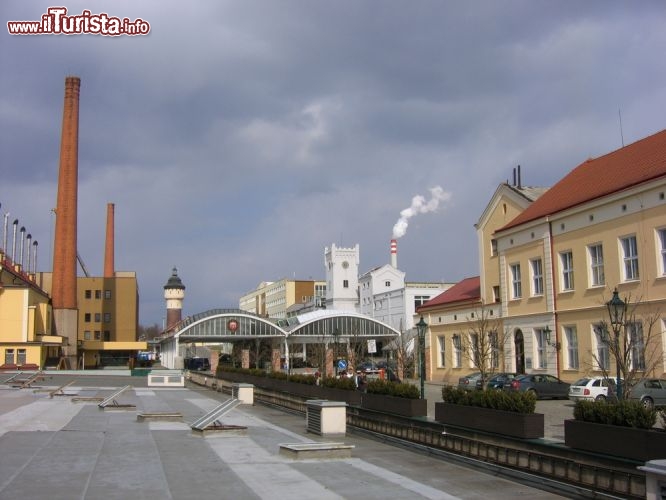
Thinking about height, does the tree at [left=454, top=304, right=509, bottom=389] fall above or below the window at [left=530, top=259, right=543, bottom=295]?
below

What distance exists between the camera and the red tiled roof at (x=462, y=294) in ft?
151

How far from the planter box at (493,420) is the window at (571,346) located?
21108 mm

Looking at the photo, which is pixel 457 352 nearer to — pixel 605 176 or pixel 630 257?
pixel 605 176

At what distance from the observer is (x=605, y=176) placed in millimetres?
35469

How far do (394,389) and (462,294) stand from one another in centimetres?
3143

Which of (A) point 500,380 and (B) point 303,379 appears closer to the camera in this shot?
(B) point 303,379

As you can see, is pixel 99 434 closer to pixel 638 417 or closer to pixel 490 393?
pixel 490 393

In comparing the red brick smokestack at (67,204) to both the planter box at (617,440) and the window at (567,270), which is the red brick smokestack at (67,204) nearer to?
the window at (567,270)

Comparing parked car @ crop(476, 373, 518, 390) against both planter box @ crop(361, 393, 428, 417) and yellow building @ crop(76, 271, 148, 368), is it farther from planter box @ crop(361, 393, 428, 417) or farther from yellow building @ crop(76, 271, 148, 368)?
yellow building @ crop(76, 271, 148, 368)

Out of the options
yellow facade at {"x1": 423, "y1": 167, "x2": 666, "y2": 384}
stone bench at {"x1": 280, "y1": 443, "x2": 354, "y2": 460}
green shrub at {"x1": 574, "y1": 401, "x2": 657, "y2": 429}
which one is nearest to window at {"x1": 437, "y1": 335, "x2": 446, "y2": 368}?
yellow facade at {"x1": 423, "y1": 167, "x2": 666, "y2": 384}

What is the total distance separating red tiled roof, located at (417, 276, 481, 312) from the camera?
4610 cm

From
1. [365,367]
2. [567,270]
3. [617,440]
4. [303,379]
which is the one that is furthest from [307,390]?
[365,367]

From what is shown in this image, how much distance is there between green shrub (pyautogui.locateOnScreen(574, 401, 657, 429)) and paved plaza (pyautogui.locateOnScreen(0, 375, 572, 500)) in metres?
1.41

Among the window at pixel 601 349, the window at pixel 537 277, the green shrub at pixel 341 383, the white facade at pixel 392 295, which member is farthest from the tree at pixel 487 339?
the white facade at pixel 392 295
